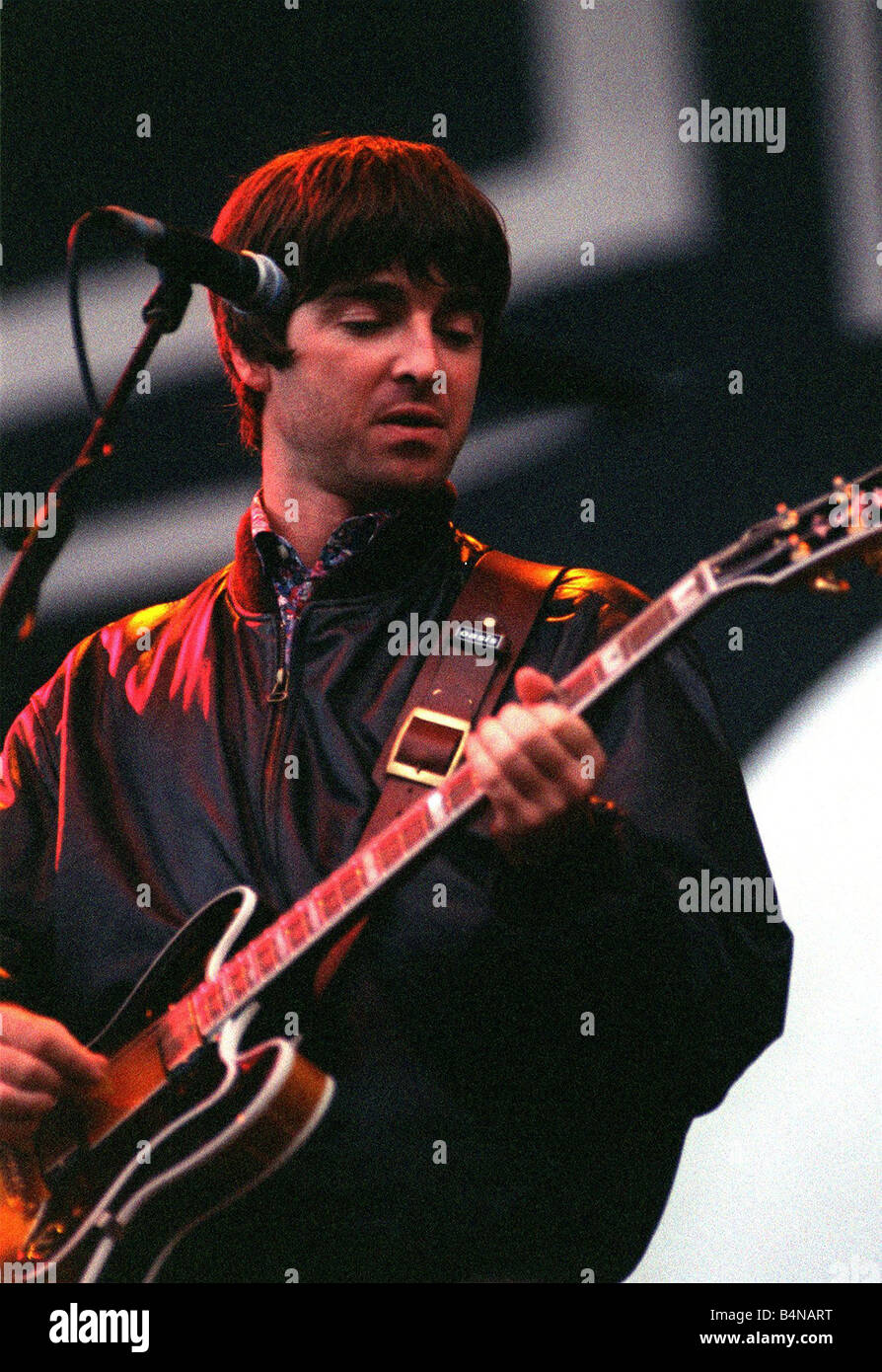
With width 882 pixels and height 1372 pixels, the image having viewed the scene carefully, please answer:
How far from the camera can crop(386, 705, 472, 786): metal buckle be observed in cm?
160

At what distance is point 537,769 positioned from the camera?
136 centimetres

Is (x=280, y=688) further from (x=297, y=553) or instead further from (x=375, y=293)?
(x=375, y=293)

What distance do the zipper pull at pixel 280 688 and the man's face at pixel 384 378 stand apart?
250mm

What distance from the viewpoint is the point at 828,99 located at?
75.6 inches

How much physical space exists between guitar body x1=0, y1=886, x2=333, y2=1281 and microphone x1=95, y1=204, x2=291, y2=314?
2.08 feet

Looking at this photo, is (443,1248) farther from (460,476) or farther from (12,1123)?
(460,476)

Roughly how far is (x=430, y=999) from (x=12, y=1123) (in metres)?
0.49

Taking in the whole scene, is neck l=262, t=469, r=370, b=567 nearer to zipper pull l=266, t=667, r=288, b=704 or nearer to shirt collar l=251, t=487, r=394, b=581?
shirt collar l=251, t=487, r=394, b=581

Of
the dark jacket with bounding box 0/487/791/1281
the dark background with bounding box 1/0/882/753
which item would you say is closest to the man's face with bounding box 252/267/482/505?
the dark jacket with bounding box 0/487/791/1281

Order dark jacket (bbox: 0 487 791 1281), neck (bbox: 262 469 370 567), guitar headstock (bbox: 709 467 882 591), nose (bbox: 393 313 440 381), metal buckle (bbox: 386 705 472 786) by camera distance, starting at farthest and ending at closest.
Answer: neck (bbox: 262 469 370 567)
nose (bbox: 393 313 440 381)
metal buckle (bbox: 386 705 472 786)
dark jacket (bbox: 0 487 791 1281)
guitar headstock (bbox: 709 467 882 591)

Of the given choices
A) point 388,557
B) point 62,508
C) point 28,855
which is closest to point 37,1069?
point 28,855

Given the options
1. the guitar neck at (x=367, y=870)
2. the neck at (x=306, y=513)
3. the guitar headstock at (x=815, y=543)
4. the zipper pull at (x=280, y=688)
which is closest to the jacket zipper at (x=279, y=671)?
the zipper pull at (x=280, y=688)
